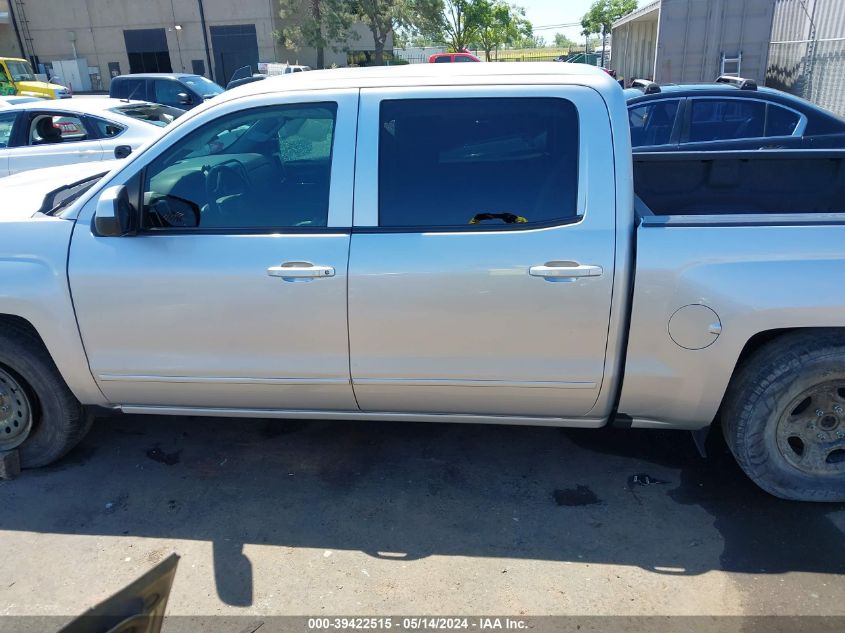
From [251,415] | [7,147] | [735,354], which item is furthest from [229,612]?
[7,147]

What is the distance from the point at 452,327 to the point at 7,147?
793 centimetres

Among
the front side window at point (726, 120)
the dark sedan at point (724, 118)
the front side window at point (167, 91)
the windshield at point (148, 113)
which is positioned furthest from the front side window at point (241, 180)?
the front side window at point (167, 91)

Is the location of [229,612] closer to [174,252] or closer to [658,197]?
[174,252]

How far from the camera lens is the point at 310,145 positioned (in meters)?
3.26

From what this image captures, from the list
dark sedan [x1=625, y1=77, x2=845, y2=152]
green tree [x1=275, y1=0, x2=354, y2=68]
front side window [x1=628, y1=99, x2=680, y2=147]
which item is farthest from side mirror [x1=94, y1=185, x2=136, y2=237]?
green tree [x1=275, y1=0, x2=354, y2=68]

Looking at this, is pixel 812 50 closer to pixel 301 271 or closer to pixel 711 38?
pixel 711 38

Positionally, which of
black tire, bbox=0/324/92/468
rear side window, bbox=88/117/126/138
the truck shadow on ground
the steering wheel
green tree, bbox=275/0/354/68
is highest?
green tree, bbox=275/0/354/68

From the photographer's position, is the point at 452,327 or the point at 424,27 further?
the point at 424,27

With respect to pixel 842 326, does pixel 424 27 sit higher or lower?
higher

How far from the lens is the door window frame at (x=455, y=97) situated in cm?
284

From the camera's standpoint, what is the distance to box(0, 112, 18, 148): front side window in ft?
27.3

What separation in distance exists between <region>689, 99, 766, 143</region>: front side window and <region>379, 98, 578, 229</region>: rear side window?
541 cm

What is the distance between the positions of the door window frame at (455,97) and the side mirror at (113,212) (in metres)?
1.05

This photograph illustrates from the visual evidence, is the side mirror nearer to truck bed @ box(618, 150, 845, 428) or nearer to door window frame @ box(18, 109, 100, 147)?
truck bed @ box(618, 150, 845, 428)
